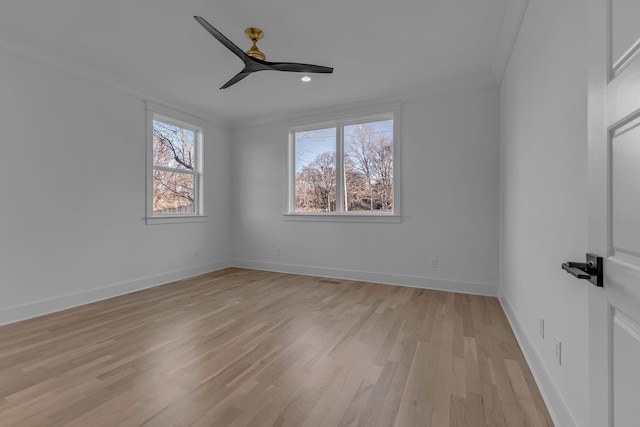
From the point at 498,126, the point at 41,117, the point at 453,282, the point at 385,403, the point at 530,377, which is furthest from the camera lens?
the point at 453,282

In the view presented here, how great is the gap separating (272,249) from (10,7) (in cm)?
398

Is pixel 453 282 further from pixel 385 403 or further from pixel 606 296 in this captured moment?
pixel 606 296

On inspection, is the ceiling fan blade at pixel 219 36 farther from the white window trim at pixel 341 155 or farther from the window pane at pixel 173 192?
the window pane at pixel 173 192

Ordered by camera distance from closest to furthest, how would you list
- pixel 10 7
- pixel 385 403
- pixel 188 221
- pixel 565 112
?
pixel 565 112, pixel 385 403, pixel 10 7, pixel 188 221

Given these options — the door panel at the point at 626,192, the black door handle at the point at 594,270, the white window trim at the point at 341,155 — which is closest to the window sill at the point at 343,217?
the white window trim at the point at 341,155

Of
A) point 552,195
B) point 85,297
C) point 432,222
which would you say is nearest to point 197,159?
point 85,297

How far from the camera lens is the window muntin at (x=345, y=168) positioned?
172 inches

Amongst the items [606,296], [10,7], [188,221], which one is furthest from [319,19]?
[188,221]

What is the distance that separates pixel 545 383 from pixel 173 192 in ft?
15.6

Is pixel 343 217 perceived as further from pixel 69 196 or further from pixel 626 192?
pixel 626 192

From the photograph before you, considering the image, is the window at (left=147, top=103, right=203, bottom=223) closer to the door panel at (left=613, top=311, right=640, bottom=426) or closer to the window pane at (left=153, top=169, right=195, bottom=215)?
the window pane at (left=153, top=169, right=195, bottom=215)

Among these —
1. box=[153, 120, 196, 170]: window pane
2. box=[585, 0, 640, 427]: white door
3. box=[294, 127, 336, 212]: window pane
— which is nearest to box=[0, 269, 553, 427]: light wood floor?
box=[585, 0, 640, 427]: white door

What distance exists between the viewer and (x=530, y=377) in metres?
1.88

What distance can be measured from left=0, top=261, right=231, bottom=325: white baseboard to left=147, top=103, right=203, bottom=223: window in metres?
0.83
